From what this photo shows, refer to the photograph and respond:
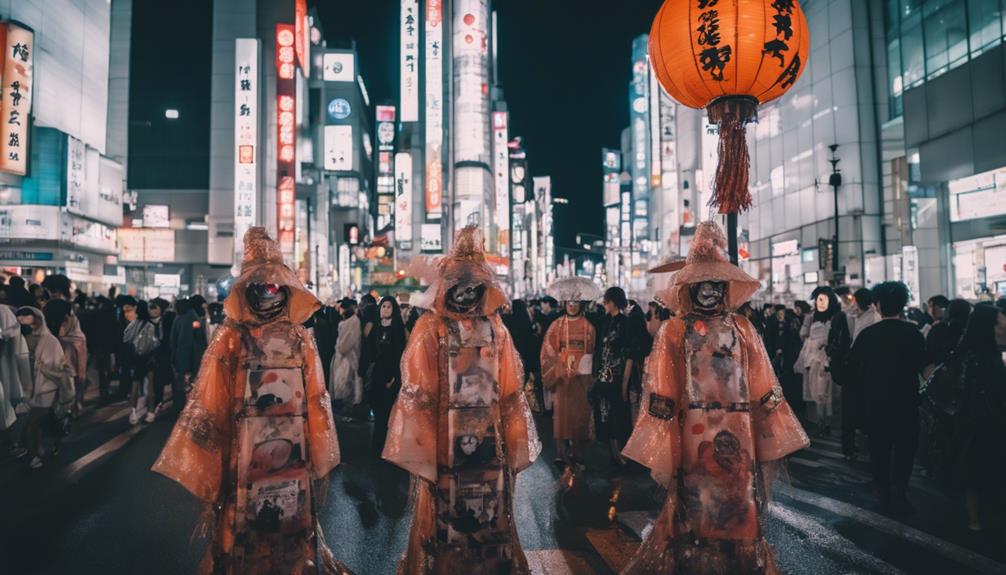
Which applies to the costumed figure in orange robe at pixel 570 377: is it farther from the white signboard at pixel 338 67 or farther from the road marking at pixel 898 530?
the white signboard at pixel 338 67

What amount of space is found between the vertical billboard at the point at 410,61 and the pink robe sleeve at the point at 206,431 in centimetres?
4325

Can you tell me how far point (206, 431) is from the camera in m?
3.95

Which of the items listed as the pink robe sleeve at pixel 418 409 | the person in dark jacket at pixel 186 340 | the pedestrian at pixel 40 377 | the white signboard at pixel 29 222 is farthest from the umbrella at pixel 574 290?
the white signboard at pixel 29 222

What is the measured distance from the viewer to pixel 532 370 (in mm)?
12000

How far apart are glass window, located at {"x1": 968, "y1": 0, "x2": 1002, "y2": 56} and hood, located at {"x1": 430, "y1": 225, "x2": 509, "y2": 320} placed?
18.9 metres

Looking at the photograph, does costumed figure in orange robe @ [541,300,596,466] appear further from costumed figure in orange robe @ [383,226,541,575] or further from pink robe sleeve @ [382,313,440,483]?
pink robe sleeve @ [382,313,440,483]

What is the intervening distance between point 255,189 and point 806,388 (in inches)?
1366

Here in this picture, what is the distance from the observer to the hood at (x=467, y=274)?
13.5 feet

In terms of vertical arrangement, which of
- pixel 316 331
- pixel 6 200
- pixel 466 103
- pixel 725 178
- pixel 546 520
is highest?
pixel 466 103

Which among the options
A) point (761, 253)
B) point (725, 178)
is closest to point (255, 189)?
point (761, 253)

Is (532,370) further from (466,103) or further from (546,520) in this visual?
(466,103)

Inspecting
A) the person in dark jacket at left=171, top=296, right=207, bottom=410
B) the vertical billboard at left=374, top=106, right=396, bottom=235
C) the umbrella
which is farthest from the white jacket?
the vertical billboard at left=374, top=106, right=396, bottom=235

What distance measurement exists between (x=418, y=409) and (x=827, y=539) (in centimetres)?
336

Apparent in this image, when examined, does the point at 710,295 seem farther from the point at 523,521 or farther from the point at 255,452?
the point at 255,452
